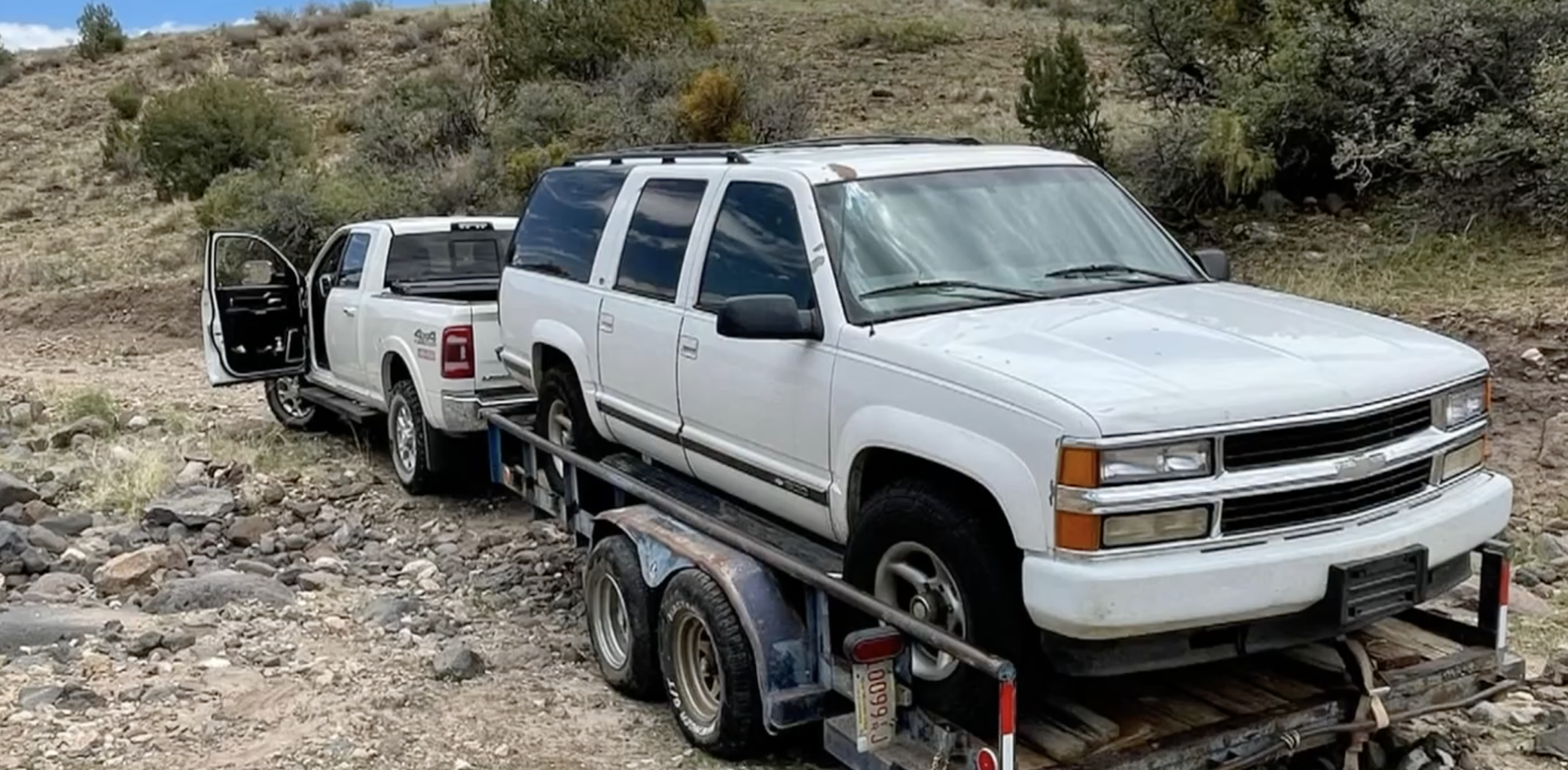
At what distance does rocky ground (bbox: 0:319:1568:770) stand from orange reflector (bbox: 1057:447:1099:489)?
69.1 inches

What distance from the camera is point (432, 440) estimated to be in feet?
30.9

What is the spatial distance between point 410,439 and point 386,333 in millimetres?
778

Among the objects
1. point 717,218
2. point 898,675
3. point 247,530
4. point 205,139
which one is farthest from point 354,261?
point 205,139

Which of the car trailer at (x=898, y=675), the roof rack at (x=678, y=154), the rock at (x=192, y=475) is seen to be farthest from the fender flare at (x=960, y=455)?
the rock at (x=192, y=475)

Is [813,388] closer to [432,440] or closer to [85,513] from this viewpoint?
[432,440]

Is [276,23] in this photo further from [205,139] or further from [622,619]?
[622,619]

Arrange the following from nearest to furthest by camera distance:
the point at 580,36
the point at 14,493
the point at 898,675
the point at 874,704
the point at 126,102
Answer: the point at 874,704, the point at 898,675, the point at 14,493, the point at 580,36, the point at 126,102

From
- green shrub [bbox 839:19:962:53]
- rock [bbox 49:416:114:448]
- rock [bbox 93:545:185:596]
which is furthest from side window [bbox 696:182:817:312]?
green shrub [bbox 839:19:962:53]

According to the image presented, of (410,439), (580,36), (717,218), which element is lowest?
(410,439)

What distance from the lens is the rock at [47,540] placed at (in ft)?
27.8

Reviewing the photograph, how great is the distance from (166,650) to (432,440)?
2.93 meters

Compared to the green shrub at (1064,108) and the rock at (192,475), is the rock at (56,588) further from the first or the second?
the green shrub at (1064,108)

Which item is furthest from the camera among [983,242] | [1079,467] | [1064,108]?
[1064,108]

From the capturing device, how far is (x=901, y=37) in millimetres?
33812
